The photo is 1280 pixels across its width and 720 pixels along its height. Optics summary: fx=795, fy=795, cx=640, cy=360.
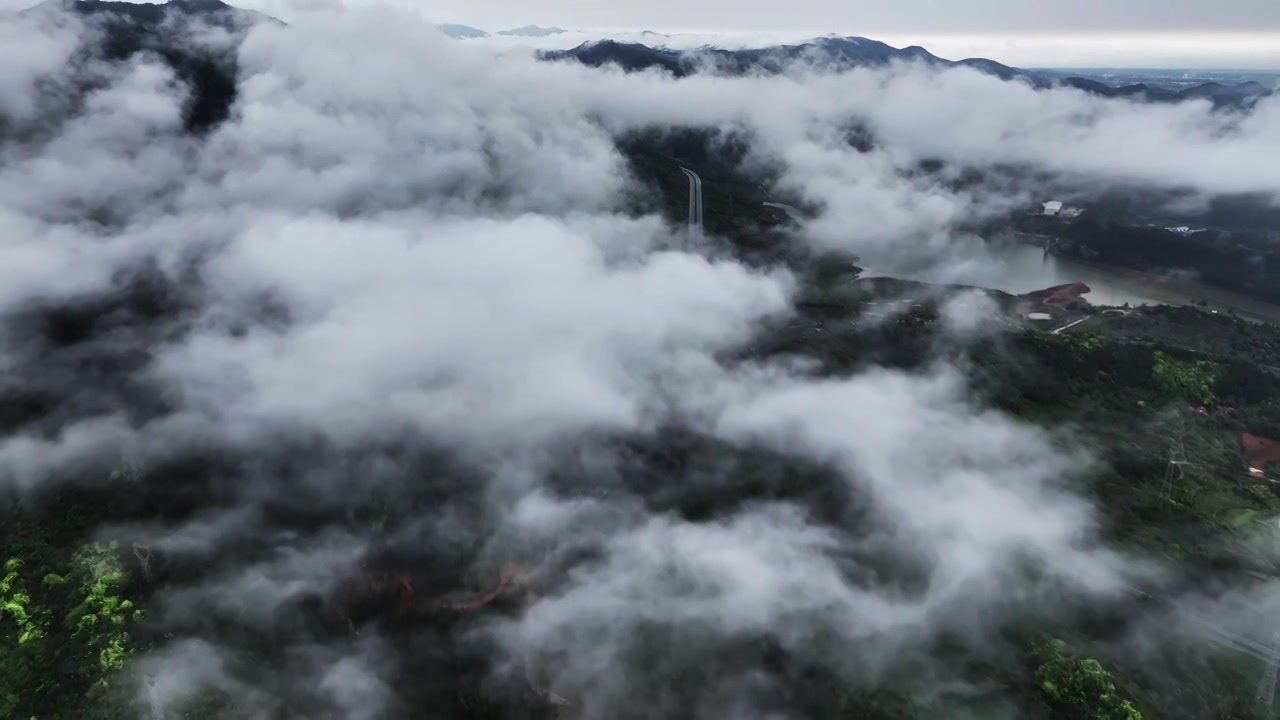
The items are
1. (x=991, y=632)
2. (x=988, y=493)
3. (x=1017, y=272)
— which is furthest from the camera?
(x=1017, y=272)

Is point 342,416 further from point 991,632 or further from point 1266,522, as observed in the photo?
point 1266,522

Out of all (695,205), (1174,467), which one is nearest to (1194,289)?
(1174,467)

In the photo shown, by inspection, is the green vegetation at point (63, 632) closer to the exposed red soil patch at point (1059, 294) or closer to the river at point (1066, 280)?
the river at point (1066, 280)

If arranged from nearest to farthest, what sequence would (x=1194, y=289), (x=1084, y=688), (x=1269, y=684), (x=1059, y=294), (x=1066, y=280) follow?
1. (x=1084, y=688)
2. (x=1269, y=684)
3. (x=1059, y=294)
4. (x=1194, y=289)
5. (x=1066, y=280)

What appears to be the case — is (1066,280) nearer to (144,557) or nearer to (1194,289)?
(1194,289)

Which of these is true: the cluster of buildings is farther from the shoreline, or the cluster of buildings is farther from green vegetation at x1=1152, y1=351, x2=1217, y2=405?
green vegetation at x1=1152, y1=351, x2=1217, y2=405

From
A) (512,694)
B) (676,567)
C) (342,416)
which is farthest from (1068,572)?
(342,416)
